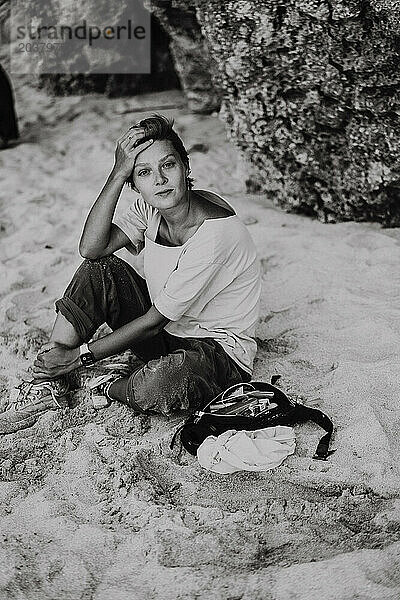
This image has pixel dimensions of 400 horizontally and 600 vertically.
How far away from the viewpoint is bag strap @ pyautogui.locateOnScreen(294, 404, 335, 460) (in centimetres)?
224

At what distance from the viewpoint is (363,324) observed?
9.44 ft

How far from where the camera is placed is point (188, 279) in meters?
2.35

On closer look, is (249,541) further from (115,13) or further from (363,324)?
(115,13)

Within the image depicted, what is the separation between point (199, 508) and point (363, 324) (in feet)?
3.72

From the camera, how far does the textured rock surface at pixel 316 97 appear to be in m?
3.18

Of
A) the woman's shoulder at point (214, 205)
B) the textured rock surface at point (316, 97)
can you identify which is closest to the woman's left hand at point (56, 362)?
the woman's shoulder at point (214, 205)

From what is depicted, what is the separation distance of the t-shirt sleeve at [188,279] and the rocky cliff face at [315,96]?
1388 mm

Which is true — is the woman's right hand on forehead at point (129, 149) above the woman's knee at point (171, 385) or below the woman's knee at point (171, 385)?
above

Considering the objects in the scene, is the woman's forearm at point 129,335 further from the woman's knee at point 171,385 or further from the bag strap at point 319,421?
the bag strap at point 319,421

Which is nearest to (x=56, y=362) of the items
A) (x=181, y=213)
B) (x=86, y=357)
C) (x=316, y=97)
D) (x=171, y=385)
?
(x=86, y=357)

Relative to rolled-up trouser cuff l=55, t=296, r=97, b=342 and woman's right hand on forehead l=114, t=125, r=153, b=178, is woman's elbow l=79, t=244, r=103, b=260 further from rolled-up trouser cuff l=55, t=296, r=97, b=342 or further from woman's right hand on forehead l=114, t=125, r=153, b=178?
woman's right hand on forehead l=114, t=125, r=153, b=178

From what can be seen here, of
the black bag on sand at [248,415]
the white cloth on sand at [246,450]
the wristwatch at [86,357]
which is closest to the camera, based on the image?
the white cloth on sand at [246,450]

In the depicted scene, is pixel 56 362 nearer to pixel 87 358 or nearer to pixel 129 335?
pixel 87 358

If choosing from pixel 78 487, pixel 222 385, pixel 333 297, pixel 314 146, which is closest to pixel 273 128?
pixel 314 146
